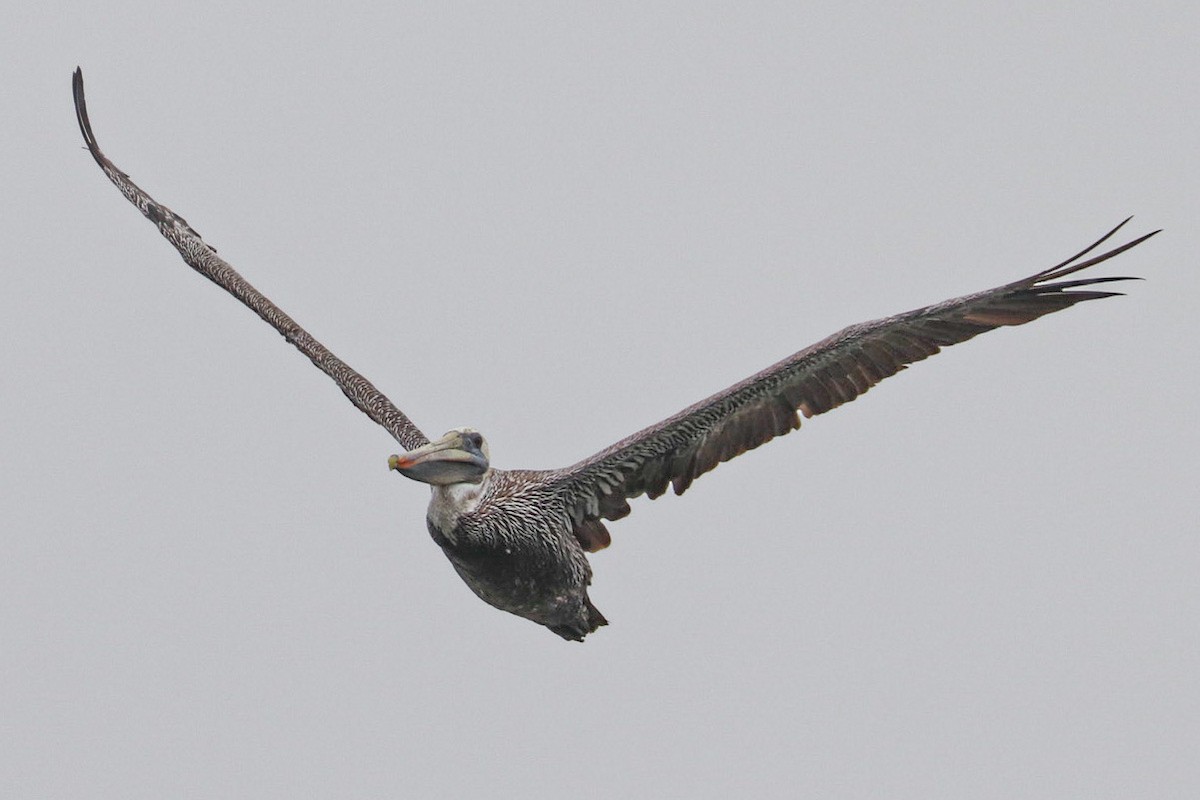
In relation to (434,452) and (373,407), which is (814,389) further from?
(373,407)

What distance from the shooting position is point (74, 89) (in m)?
19.2

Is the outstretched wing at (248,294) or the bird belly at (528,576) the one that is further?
the outstretched wing at (248,294)

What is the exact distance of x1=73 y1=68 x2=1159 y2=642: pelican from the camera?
1518 cm

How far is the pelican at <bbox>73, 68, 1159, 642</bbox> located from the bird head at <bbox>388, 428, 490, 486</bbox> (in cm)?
1

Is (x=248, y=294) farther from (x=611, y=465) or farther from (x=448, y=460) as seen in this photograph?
(x=611, y=465)

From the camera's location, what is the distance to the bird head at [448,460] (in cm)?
1534

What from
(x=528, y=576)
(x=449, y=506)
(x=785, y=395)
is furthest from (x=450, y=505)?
(x=785, y=395)

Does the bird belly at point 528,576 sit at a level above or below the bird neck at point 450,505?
below

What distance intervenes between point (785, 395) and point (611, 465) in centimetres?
149

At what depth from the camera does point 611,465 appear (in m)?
16.2

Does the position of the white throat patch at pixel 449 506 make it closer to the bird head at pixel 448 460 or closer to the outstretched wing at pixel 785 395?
the bird head at pixel 448 460

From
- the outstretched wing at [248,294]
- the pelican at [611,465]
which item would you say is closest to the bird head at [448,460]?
the pelican at [611,465]

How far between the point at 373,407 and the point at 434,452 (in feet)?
8.09

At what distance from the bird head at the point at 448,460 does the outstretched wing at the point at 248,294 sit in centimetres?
144
